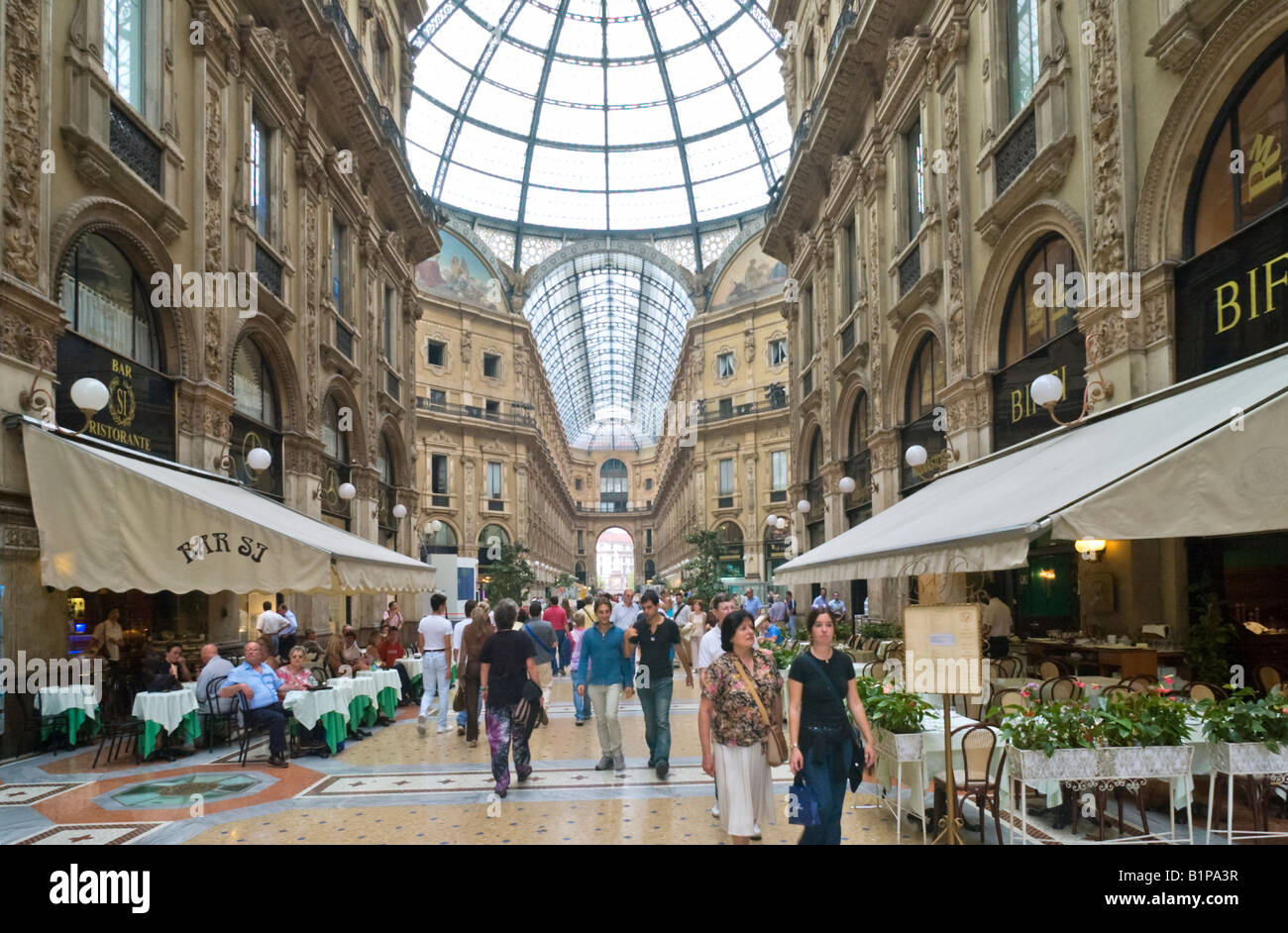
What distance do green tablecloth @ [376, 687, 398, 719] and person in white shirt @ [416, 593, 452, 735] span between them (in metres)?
0.67

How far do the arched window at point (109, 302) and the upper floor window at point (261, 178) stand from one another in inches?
164

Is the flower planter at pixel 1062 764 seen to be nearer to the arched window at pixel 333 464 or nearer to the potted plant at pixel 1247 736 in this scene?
the potted plant at pixel 1247 736

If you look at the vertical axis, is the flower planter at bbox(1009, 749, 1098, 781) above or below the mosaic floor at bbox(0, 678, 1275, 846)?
above

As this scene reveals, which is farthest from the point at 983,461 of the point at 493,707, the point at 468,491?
the point at 468,491

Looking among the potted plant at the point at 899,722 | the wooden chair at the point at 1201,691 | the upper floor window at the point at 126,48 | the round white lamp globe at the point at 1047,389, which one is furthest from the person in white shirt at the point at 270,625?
the wooden chair at the point at 1201,691

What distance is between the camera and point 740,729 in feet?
17.8

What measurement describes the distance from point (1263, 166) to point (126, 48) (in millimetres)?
13133

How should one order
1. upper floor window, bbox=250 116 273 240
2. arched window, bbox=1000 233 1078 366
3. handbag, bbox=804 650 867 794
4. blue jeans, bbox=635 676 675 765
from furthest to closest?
upper floor window, bbox=250 116 273 240, arched window, bbox=1000 233 1078 366, blue jeans, bbox=635 676 675 765, handbag, bbox=804 650 867 794

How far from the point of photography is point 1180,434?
663 centimetres

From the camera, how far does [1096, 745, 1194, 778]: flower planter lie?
18.2 feet

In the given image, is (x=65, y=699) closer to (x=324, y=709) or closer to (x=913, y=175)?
(x=324, y=709)

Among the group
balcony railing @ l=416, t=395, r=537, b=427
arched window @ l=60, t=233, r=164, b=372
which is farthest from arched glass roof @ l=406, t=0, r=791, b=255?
arched window @ l=60, t=233, r=164, b=372

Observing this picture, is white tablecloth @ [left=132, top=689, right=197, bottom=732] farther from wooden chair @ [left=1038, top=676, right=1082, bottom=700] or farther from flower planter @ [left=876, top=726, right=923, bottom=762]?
wooden chair @ [left=1038, top=676, right=1082, bottom=700]

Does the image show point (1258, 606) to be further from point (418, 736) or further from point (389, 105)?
point (389, 105)
